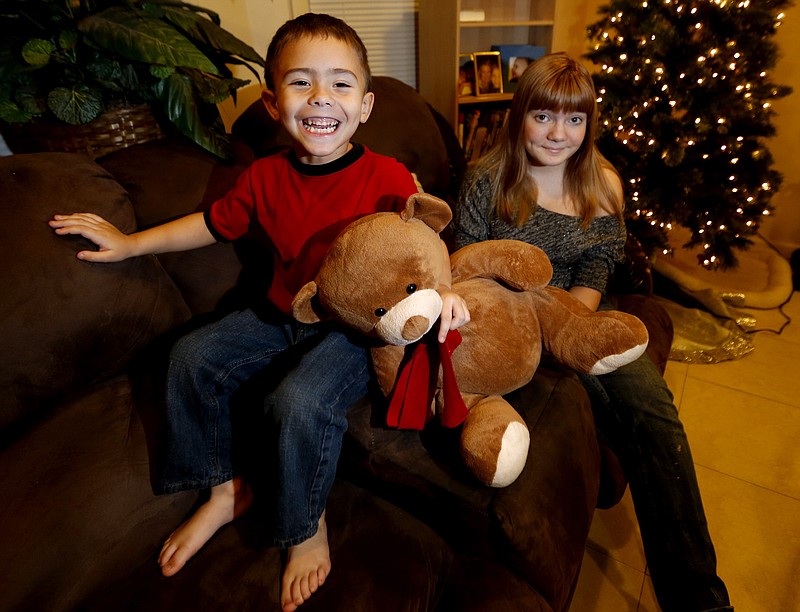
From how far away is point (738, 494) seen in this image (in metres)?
1.50

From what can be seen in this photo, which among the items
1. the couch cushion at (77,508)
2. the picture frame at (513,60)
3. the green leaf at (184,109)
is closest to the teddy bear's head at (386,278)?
the couch cushion at (77,508)

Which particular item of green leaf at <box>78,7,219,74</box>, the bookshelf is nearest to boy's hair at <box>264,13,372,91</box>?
green leaf at <box>78,7,219,74</box>

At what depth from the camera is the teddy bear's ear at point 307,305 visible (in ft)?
2.76

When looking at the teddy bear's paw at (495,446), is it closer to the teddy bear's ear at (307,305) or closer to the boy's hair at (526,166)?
the teddy bear's ear at (307,305)

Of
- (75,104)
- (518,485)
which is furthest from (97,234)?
(518,485)

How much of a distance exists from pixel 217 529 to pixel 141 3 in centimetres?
146

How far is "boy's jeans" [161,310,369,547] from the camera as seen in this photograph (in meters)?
0.90

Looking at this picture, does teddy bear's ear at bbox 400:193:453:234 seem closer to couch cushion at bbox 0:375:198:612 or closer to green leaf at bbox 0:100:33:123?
couch cushion at bbox 0:375:198:612

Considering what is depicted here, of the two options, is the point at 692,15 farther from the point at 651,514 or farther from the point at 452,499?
the point at 452,499

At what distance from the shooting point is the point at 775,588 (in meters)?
1.26

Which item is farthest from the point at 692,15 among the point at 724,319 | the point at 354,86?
the point at 354,86

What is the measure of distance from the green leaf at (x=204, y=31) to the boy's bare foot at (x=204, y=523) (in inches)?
51.3

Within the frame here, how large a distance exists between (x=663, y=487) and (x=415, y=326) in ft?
2.56

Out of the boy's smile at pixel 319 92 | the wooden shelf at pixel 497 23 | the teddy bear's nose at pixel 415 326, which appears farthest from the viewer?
the wooden shelf at pixel 497 23
